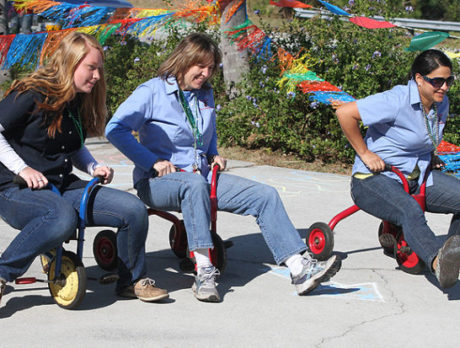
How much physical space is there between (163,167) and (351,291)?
1.33 meters

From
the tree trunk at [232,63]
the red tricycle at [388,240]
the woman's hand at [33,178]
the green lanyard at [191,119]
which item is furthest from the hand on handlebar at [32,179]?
the tree trunk at [232,63]

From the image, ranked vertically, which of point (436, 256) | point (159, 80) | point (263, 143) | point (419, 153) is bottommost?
point (263, 143)

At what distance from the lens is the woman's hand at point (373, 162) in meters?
4.46

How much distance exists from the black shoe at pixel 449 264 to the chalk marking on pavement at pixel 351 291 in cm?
41

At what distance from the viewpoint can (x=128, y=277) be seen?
394 centimetres

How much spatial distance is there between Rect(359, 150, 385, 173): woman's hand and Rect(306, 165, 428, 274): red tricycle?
6 cm

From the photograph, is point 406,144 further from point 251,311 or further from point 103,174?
point 103,174

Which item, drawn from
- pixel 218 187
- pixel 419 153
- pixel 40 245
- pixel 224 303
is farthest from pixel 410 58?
pixel 40 245

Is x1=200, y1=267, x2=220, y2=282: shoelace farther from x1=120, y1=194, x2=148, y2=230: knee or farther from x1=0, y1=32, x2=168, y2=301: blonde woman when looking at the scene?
x1=120, y1=194, x2=148, y2=230: knee

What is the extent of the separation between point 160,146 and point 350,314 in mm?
1491

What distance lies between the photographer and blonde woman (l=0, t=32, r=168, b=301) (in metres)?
3.58

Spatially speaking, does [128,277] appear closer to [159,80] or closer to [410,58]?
[159,80]

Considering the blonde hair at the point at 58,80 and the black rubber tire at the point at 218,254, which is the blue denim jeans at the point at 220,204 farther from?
the blonde hair at the point at 58,80

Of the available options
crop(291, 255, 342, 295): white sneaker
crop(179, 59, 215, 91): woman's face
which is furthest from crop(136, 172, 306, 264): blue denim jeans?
crop(179, 59, 215, 91): woman's face
